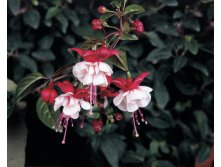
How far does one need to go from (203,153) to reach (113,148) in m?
0.41

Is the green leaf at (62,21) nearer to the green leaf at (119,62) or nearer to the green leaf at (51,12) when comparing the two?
the green leaf at (51,12)

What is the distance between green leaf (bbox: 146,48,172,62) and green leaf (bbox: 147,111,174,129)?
0.25m

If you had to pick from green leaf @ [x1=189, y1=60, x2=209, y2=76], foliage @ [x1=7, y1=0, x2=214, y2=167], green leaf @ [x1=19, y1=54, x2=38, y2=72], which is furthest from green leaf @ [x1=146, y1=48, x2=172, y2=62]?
green leaf @ [x1=19, y1=54, x2=38, y2=72]

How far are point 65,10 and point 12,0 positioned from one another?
0.22 metres

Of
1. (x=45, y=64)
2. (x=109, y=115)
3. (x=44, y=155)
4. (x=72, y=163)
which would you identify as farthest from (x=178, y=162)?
(x=109, y=115)

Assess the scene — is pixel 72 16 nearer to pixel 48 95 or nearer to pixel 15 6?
pixel 15 6

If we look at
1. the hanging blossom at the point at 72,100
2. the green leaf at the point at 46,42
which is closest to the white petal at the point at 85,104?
the hanging blossom at the point at 72,100

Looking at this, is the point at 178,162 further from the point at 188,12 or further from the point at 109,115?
the point at 109,115

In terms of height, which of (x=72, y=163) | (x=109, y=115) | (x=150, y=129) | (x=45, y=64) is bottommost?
(x=72, y=163)

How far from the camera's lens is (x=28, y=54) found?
1.78 metres

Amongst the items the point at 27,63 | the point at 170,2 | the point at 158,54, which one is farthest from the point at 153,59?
the point at 27,63

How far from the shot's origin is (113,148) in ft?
5.52

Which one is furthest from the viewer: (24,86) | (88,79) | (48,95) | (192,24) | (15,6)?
(192,24)

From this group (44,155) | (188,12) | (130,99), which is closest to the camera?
(130,99)
